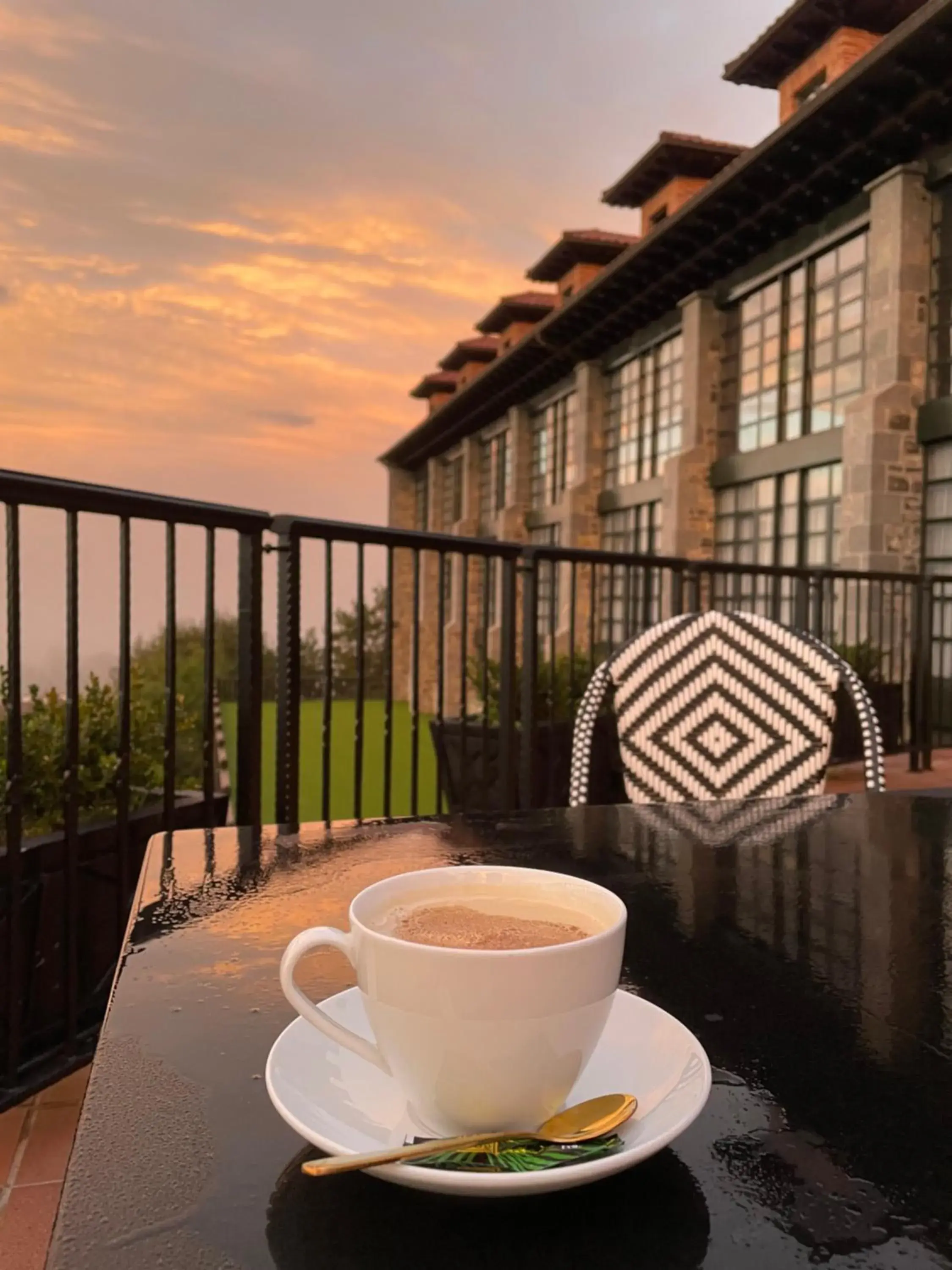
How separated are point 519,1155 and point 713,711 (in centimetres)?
156

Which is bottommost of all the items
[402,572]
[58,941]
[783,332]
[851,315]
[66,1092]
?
[66,1092]

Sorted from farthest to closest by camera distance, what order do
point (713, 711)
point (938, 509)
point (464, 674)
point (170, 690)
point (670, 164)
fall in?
point (670, 164) → point (938, 509) → point (464, 674) → point (170, 690) → point (713, 711)

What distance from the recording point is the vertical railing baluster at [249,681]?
2285 mm

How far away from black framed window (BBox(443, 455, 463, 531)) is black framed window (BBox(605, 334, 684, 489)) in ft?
24.2

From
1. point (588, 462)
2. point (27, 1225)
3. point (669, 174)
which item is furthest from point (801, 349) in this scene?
point (27, 1225)

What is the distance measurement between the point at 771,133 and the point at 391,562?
299 inches

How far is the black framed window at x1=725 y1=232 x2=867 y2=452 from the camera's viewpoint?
925cm

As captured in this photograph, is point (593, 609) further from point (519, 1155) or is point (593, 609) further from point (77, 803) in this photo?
point (519, 1155)

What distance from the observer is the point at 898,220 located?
8148 mm

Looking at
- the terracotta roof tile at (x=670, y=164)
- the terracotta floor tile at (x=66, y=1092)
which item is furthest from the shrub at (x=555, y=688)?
the terracotta roof tile at (x=670, y=164)

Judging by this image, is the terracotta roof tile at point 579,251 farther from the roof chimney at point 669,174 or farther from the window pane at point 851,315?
the window pane at point 851,315

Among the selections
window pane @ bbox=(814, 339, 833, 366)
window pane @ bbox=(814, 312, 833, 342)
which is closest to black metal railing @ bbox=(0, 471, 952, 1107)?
window pane @ bbox=(814, 339, 833, 366)

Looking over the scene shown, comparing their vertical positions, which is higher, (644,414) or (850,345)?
(644,414)

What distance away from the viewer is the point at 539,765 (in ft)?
15.7
